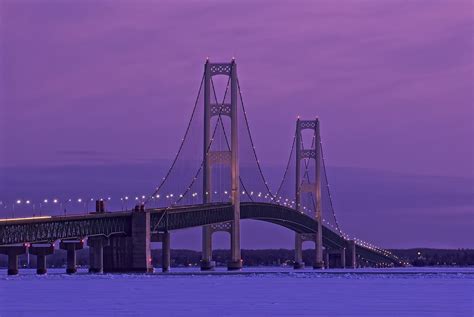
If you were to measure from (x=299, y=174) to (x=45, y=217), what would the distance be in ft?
174

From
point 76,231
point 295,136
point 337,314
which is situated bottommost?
point 337,314

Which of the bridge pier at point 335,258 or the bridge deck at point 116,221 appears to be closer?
the bridge deck at point 116,221

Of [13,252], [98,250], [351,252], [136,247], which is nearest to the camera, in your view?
[136,247]

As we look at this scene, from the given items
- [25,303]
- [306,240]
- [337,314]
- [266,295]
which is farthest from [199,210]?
[337,314]

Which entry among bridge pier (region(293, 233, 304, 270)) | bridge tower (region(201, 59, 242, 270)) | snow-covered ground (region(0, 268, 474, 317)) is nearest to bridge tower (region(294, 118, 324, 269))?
bridge pier (region(293, 233, 304, 270))

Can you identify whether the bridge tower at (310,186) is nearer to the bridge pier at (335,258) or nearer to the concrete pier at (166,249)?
the bridge pier at (335,258)

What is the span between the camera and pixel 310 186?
147 metres

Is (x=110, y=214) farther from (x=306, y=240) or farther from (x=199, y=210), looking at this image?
(x=306, y=240)

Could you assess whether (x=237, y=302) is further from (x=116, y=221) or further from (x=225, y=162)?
(x=225, y=162)

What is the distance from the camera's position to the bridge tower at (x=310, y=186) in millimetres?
139500

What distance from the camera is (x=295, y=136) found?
5842 inches

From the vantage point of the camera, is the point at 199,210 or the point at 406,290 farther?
the point at 199,210

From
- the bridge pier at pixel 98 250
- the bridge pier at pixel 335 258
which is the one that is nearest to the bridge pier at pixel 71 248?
the bridge pier at pixel 98 250

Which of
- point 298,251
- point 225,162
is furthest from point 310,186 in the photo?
point 225,162
